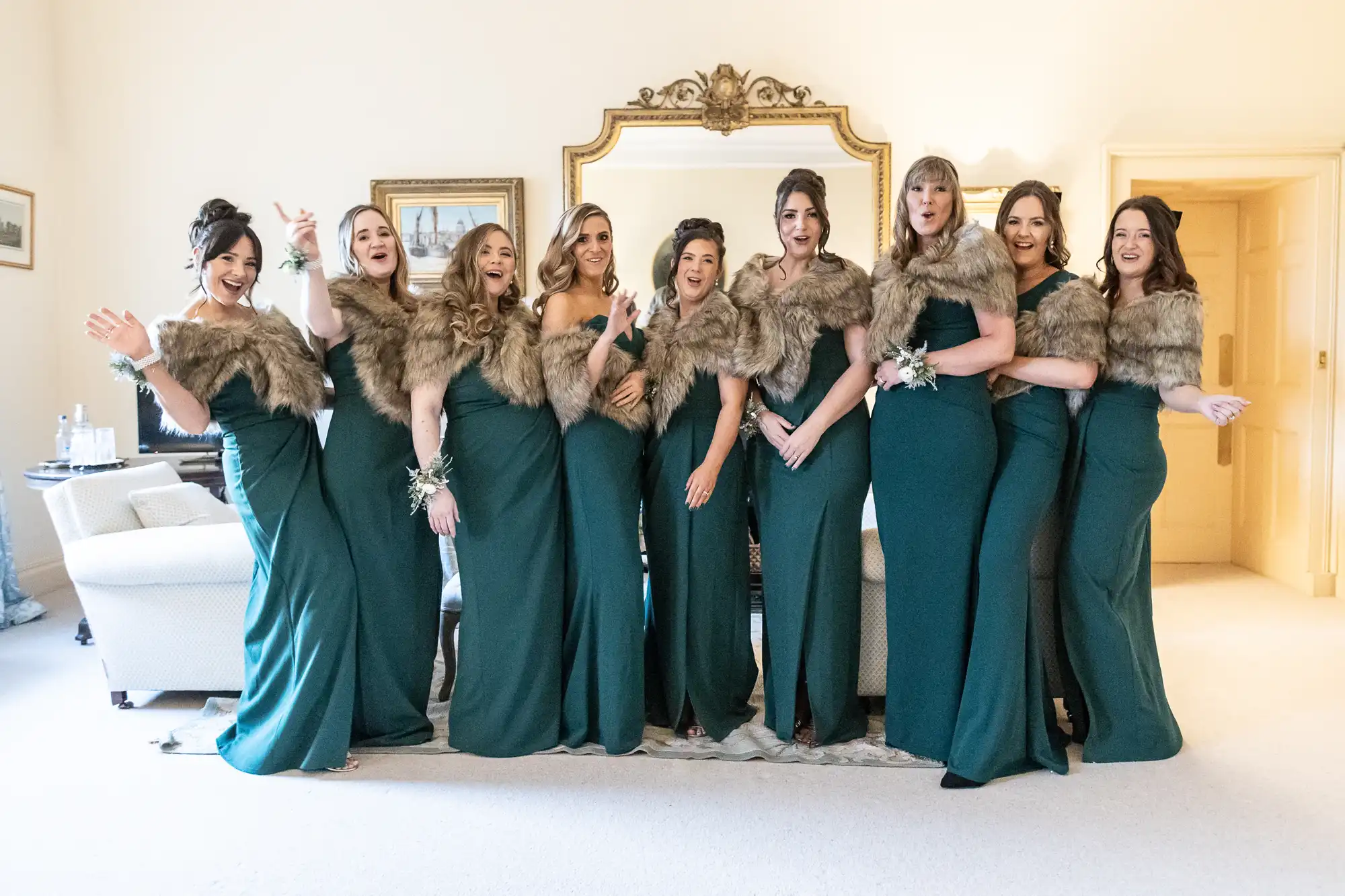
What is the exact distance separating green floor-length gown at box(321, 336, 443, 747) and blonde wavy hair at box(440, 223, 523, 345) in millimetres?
372

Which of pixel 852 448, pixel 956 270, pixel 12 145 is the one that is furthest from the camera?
pixel 12 145

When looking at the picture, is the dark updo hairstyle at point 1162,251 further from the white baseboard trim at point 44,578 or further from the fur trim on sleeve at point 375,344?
the white baseboard trim at point 44,578

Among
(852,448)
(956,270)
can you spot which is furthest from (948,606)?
(956,270)

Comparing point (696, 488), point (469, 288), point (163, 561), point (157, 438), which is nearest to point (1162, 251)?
point (696, 488)

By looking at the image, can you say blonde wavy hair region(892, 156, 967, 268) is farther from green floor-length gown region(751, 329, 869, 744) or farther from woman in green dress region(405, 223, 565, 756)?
woman in green dress region(405, 223, 565, 756)

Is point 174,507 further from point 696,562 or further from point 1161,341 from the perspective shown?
point 1161,341

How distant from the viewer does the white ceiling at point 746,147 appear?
5586 millimetres

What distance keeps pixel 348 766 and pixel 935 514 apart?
1.96m

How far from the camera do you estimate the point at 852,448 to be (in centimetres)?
316

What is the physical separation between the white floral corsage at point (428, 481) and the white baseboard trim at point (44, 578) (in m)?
3.54

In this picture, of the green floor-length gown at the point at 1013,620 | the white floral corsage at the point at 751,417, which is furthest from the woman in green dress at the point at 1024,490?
the white floral corsage at the point at 751,417

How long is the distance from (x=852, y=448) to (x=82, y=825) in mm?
2454

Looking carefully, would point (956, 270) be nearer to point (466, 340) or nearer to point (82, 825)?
point (466, 340)

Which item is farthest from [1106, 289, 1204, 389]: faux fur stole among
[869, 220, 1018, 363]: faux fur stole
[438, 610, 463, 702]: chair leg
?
[438, 610, 463, 702]: chair leg
